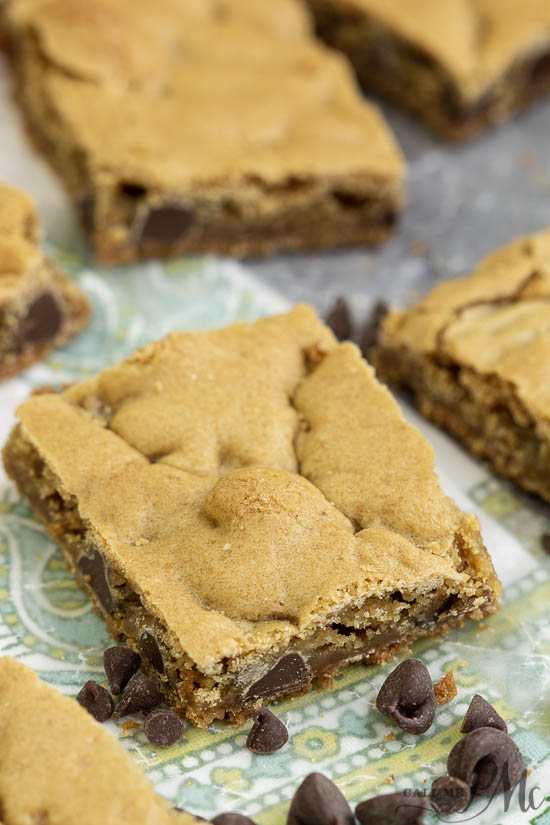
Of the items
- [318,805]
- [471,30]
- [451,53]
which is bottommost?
[318,805]

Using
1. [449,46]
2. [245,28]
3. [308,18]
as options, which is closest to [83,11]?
[245,28]

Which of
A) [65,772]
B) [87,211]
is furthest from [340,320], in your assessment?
[65,772]

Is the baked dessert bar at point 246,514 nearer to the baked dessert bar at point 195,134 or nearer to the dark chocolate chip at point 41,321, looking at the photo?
the dark chocolate chip at point 41,321

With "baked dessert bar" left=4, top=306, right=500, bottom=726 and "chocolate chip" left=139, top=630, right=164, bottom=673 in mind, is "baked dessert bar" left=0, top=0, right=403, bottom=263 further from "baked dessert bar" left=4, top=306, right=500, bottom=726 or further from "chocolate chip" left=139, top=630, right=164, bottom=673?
"chocolate chip" left=139, top=630, right=164, bottom=673

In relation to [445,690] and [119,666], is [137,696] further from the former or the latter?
[445,690]

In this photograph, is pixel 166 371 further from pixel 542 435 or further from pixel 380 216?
pixel 380 216
